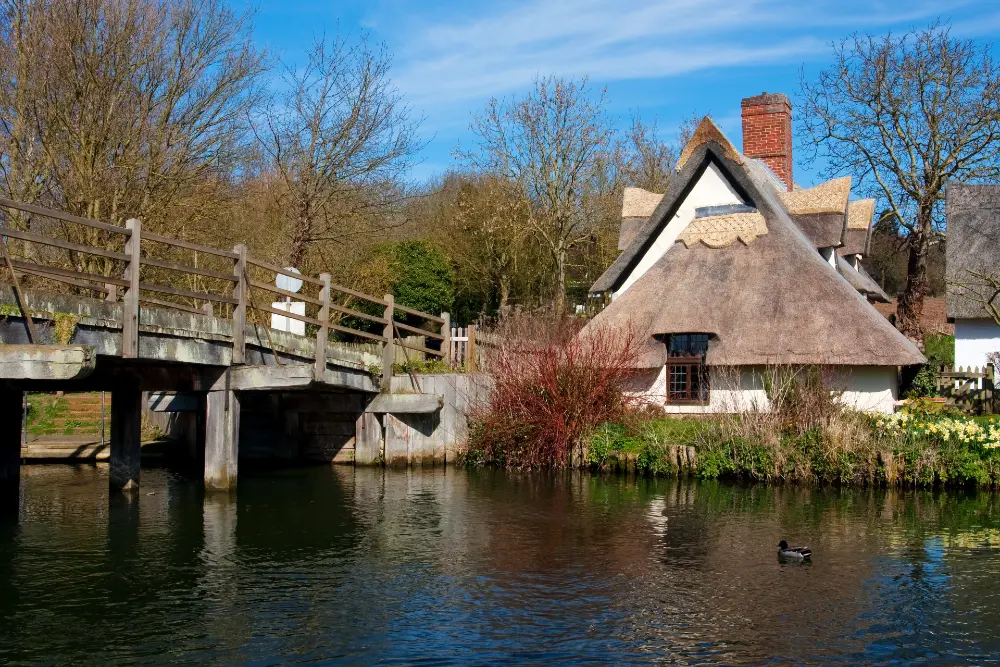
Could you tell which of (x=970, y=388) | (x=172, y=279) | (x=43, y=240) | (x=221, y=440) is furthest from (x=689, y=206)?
(x=43, y=240)

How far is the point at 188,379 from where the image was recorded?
61.6 ft

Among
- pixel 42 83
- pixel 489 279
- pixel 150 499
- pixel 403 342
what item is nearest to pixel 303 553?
pixel 150 499

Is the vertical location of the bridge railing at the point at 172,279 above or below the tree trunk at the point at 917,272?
below

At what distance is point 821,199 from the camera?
2873 centimetres

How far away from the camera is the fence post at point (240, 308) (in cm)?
1798

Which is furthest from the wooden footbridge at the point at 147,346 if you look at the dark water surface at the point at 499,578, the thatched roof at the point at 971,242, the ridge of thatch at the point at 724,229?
the thatched roof at the point at 971,242

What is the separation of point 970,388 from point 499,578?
A: 20.5 meters

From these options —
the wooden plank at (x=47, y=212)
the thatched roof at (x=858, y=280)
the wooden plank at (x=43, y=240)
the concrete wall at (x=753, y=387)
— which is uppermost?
the thatched roof at (x=858, y=280)

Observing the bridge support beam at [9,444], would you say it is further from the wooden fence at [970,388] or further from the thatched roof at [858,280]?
the thatched roof at [858,280]

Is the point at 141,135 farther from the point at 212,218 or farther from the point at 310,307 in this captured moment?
the point at 310,307

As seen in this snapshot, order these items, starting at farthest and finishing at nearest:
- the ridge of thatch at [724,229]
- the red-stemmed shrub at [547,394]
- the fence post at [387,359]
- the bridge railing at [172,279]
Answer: the ridge of thatch at [724,229]
the fence post at [387,359]
the red-stemmed shrub at [547,394]
the bridge railing at [172,279]

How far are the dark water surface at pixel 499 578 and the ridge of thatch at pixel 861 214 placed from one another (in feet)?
45.3

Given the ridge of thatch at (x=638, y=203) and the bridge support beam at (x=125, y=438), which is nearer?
the bridge support beam at (x=125, y=438)

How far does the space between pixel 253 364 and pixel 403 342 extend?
18.9 feet
